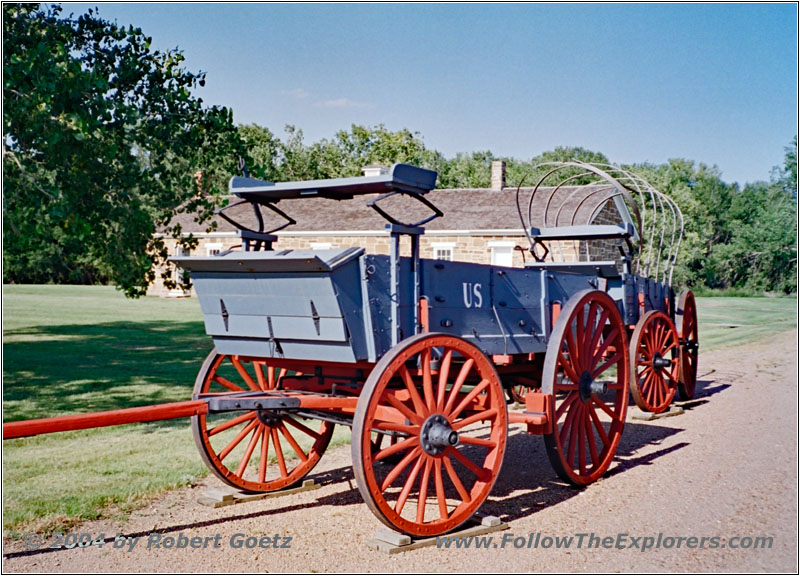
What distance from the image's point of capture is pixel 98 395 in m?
11.3

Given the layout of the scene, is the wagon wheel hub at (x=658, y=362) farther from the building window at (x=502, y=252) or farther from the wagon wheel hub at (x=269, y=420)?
the building window at (x=502, y=252)

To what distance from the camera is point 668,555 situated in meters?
4.96

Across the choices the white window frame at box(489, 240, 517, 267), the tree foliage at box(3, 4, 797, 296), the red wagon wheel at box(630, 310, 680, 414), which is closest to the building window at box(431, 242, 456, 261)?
the white window frame at box(489, 240, 517, 267)

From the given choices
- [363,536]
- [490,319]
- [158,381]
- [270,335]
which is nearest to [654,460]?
[490,319]

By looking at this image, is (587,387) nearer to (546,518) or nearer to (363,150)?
(546,518)

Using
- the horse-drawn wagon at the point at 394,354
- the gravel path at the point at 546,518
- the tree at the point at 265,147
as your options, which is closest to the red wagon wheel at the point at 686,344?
the gravel path at the point at 546,518

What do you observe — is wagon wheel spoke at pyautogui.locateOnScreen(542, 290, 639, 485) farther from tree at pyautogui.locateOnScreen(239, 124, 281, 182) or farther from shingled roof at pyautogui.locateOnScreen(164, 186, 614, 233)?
tree at pyautogui.locateOnScreen(239, 124, 281, 182)

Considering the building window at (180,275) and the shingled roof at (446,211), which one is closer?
the building window at (180,275)

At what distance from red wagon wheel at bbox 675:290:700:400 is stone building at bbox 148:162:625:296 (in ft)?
45.3

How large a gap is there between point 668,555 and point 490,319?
2000 millimetres

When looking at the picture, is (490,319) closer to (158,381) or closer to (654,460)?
(654,460)

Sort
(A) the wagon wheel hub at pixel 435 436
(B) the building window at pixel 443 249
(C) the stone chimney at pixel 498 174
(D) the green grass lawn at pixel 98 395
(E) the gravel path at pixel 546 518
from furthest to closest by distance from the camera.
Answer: (C) the stone chimney at pixel 498 174 → (B) the building window at pixel 443 249 → (D) the green grass lawn at pixel 98 395 → (A) the wagon wheel hub at pixel 435 436 → (E) the gravel path at pixel 546 518

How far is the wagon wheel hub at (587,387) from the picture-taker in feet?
21.3

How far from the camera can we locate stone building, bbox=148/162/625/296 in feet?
85.6
